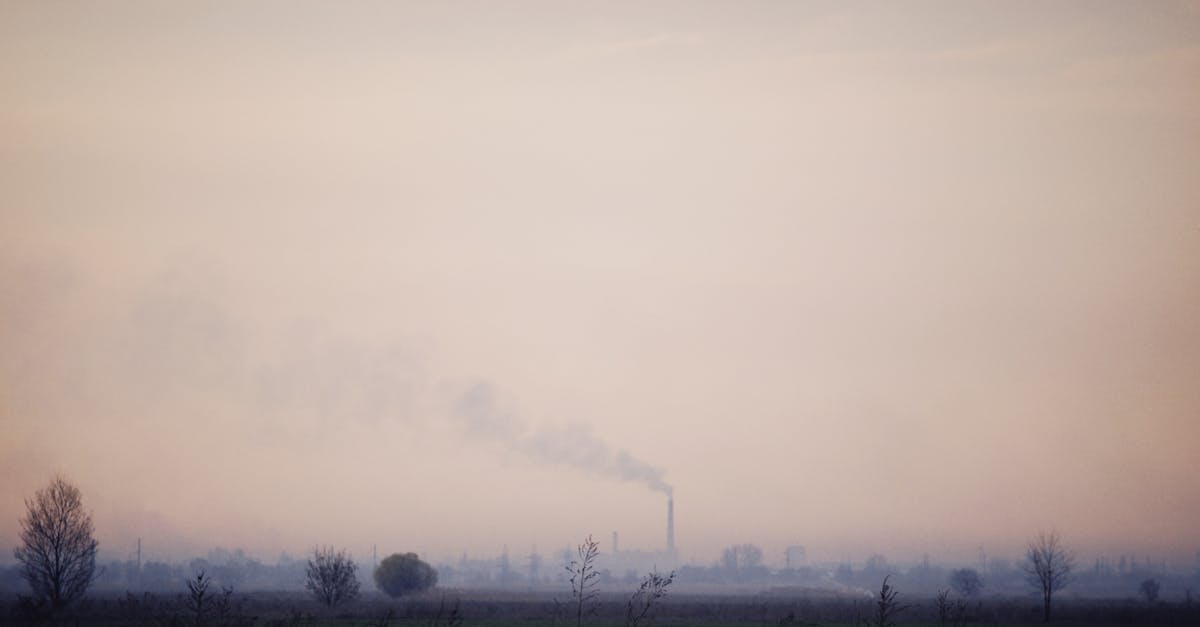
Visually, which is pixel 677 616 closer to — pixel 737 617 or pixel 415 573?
pixel 737 617

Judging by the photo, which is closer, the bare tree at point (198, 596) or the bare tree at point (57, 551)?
the bare tree at point (198, 596)

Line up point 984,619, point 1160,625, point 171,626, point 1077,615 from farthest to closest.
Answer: point 1077,615, point 984,619, point 1160,625, point 171,626

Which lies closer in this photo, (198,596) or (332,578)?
(198,596)

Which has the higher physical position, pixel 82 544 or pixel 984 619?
pixel 82 544

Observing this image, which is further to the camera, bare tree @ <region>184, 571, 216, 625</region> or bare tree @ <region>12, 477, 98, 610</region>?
bare tree @ <region>12, 477, 98, 610</region>

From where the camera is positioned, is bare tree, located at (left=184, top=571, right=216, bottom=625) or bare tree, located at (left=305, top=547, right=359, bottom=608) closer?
bare tree, located at (left=184, top=571, right=216, bottom=625)

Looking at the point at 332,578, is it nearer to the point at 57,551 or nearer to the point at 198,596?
the point at 57,551

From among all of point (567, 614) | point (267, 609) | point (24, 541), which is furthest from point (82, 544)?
point (567, 614)

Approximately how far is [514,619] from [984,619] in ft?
100

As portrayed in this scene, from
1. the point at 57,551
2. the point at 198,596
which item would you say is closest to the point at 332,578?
the point at 57,551

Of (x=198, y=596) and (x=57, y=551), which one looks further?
(x=57, y=551)

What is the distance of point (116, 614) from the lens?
60.1 metres

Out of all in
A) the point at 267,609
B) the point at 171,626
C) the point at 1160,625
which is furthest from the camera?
the point at 267,609

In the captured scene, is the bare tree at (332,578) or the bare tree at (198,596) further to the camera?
the bare tree at (332,578)
